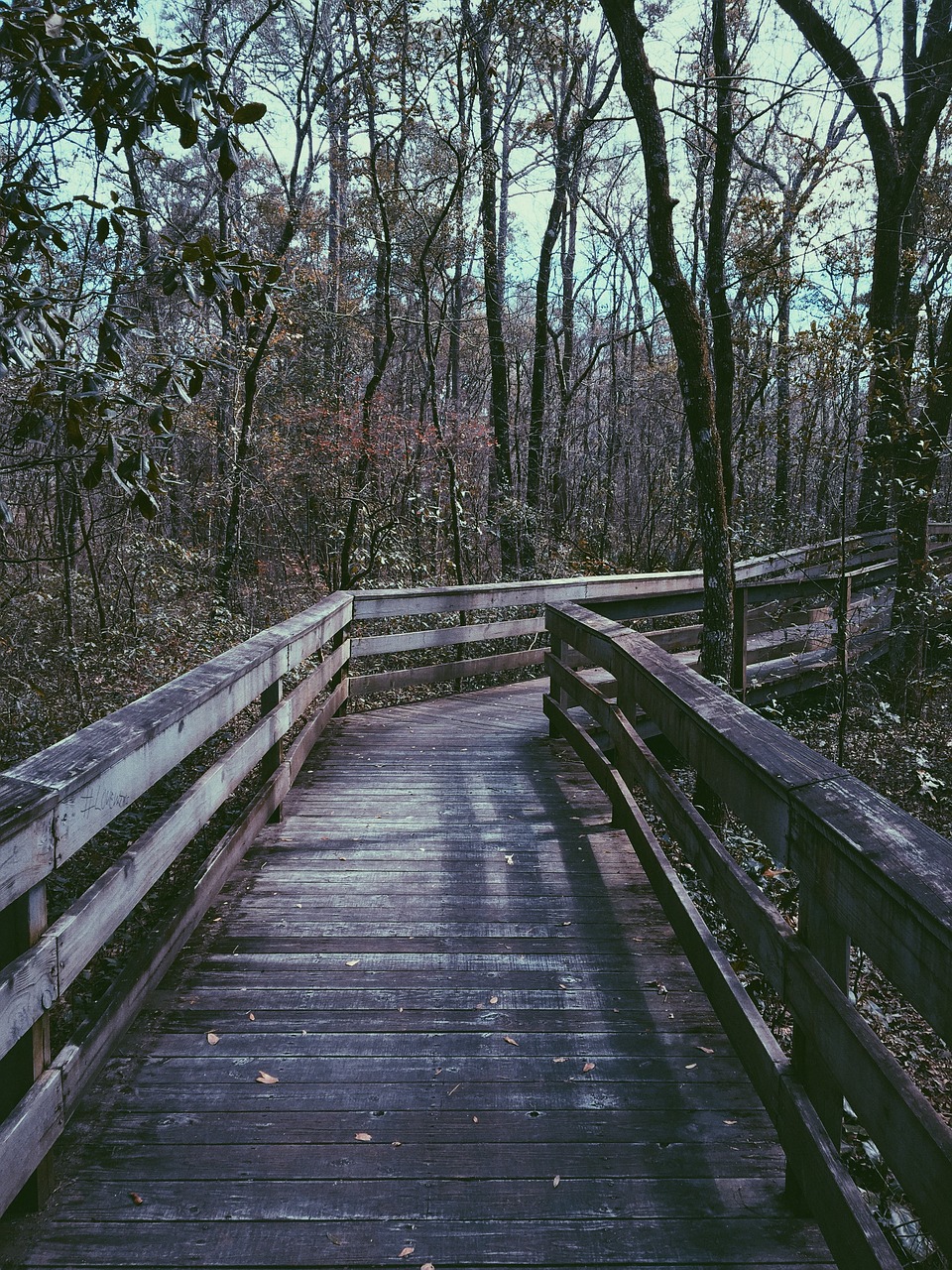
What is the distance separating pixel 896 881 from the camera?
1.63 m

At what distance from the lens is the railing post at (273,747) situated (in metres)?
4.76

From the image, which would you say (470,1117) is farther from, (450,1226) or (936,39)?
(936,39)

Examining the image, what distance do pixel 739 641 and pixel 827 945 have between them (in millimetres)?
5664

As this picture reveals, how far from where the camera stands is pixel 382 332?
64.6 feet

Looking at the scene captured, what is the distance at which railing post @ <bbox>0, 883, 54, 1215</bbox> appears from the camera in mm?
1990

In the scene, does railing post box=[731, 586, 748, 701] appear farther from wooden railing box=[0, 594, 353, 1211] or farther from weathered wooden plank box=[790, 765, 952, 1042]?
weathered wooden plank box=[790, 765, 952, 1042]

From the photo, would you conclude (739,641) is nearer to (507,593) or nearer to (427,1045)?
(507,593)

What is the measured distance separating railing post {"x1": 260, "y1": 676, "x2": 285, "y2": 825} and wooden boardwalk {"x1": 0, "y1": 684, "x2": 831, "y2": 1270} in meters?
0.58

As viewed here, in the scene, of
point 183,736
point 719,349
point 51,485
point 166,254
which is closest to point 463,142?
point 719,349

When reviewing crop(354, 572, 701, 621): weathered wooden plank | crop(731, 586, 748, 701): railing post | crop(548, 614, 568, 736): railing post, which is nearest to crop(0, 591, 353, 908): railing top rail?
crop(548, 614, 568, 736): railing post

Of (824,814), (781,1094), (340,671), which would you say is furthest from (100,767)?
(340,671)

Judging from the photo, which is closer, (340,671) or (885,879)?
(885,879)

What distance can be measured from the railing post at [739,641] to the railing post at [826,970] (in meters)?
5.48

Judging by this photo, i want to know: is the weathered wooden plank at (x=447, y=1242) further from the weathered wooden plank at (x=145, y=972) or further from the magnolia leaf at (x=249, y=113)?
the magnolia leaf at (x=249, y=113)
